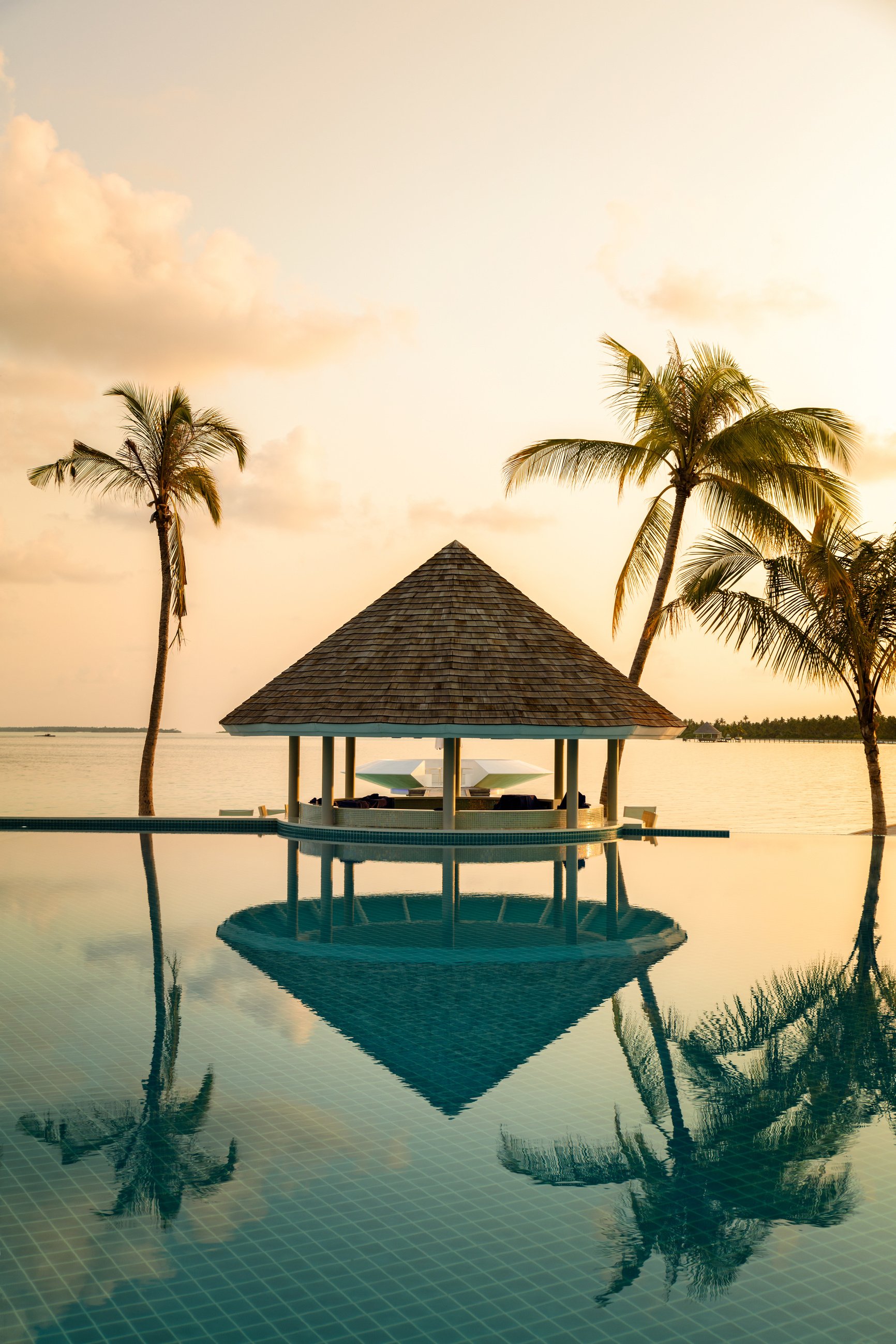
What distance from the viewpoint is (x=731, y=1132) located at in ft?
18.5

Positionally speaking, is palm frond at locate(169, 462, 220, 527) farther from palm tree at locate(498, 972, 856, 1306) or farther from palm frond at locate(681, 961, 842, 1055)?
palm tree at locate(498, 972, 856, 1306)

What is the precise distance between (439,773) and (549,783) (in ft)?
114

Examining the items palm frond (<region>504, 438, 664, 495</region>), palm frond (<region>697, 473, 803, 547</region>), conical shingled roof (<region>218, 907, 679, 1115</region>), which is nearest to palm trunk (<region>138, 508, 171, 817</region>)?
palm frond (<region>504, 438, 664, 495</region>)

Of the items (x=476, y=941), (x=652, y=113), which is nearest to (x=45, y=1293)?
(x=476, y=941)

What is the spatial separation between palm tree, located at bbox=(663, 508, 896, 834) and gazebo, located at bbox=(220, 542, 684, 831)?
8.78ft

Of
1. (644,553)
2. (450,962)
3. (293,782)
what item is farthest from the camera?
(644,553)

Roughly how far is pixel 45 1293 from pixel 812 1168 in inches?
134

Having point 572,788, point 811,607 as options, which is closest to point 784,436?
point 811,607

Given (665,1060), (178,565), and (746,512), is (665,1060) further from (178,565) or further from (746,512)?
(178,565)

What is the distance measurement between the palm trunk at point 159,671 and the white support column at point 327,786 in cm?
547

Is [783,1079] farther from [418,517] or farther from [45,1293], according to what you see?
[418,517]

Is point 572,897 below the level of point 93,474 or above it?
below

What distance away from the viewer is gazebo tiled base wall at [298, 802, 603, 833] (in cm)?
1605

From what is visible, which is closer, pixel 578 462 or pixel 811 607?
pixel 811 607
